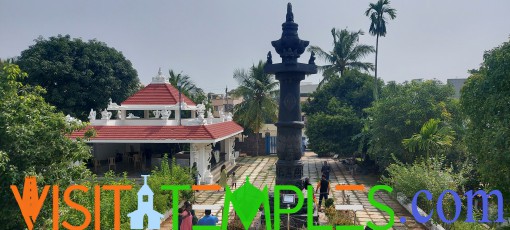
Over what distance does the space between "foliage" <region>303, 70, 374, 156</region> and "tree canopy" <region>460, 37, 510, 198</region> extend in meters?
13.3

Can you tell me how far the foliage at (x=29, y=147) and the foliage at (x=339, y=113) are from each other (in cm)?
1889

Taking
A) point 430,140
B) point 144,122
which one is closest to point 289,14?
point 430,140

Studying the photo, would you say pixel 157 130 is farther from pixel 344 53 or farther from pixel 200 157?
pixel 344 53

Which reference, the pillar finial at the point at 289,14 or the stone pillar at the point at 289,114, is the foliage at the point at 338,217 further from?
the pillar finial at the point at 289,14

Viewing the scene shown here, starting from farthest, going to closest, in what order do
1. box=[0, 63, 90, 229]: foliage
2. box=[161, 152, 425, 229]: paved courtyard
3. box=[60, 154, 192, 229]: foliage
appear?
box=[161, 152, 425, 229]: paved courtyard < box=[60, 154, 192, 229]: foliage < box=[0, 63, 90, 229]: foliage

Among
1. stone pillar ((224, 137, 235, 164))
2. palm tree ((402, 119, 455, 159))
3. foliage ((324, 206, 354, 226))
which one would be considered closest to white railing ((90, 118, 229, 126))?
stone pillar ((224, 137, 235, 164))

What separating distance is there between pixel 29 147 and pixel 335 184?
50.5 ft

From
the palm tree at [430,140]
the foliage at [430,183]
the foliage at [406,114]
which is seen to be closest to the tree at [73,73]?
the foliage at [406,114]

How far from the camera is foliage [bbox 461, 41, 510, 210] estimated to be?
9.92 metres

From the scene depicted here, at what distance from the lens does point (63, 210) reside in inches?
335

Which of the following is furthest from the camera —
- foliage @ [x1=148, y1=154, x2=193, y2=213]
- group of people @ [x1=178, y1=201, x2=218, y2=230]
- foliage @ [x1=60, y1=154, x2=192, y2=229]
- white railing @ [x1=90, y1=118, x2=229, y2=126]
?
white railing @ [x1=90, y1=118, x2=229, y2=126]

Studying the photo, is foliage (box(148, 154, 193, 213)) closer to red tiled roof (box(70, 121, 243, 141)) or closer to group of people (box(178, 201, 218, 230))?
group of people (box(178, 201, 218, 230))

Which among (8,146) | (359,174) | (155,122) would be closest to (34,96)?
(8,146)

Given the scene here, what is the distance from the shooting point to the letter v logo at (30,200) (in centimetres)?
754
